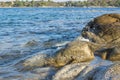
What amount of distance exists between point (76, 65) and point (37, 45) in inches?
318

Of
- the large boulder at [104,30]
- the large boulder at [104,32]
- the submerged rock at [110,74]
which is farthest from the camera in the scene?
the large boulder at [104,30]

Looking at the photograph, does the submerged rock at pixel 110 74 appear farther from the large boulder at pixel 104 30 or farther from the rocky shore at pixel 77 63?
the large boulder at pixel 104 30

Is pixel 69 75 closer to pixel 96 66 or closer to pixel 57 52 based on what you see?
pixel 96 66

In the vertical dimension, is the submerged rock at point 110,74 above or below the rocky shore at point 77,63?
above

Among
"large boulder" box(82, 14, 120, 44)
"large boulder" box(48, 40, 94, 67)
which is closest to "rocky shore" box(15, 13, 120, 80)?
"large boulder" box(48, 40, 94, 67)

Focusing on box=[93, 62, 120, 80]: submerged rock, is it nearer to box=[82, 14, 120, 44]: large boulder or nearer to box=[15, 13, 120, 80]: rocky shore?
box=[15, 13, 120, 80]: rocky shore

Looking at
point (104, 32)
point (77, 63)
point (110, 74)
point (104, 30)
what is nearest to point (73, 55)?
point (77, 63)

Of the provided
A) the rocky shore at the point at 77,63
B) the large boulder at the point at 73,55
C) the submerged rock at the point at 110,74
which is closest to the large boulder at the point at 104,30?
the rocky shore at the point at 77,63

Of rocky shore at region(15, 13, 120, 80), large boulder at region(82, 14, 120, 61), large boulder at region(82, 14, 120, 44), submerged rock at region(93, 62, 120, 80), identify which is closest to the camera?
submerged rock at region(93, 62, 120, 80)

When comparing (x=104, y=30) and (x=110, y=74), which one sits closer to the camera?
(x=110, y=74)

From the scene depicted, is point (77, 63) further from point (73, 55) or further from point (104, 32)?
point (104, 32)

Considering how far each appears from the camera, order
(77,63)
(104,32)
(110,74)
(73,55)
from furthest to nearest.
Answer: (104,32) < (73,55) < (77,63) < (110,74)

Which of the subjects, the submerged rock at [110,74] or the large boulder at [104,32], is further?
the large boulder at [104,32]

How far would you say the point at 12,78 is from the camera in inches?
394
